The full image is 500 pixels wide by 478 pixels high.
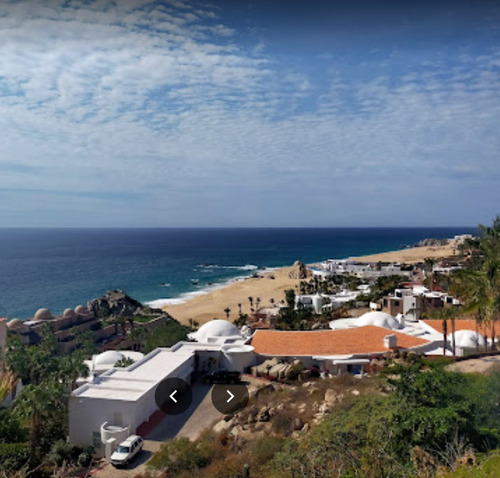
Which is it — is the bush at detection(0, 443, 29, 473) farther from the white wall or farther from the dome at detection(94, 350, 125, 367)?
the dome at detection(94, 350, 125, 367)

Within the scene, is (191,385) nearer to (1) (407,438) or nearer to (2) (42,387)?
(2) (42,387)

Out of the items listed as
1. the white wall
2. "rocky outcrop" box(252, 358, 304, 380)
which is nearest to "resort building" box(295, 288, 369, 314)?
"rocky outcrop" box(252, 358, 304, 380)

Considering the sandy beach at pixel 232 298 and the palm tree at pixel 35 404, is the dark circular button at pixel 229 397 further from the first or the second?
the sandy beach at pixel 232 298

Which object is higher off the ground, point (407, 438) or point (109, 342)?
point (407, 438)

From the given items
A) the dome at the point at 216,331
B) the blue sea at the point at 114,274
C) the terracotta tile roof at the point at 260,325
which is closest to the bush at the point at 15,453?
the dome at the point at 216,331

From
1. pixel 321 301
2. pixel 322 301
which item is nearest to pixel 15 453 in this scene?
pixel 321 301

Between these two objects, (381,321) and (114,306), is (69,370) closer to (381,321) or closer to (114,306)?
(381,321)

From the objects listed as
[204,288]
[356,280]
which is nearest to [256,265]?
[204,288]
